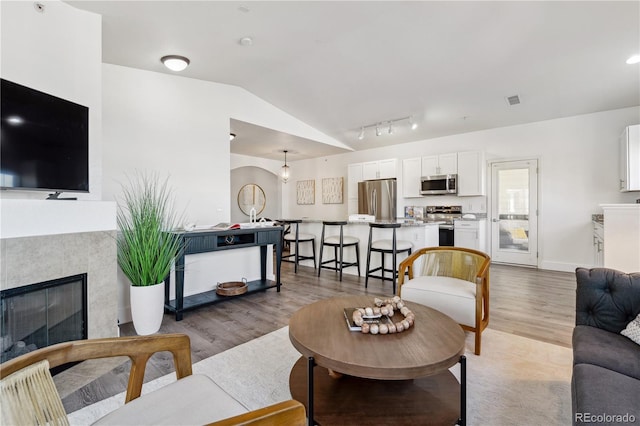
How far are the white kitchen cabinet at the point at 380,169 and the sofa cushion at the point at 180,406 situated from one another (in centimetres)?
604

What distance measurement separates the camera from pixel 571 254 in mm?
4965

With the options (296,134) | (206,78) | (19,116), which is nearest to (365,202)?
(296,134)

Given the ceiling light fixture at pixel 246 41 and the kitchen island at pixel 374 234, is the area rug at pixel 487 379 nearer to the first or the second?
the kitchen island at pixel 374 234

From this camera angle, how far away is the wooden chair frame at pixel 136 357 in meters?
0.76

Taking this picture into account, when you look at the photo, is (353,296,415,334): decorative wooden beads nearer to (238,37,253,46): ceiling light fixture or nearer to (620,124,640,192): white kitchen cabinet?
(238,37,253,46): ceiling light fixture

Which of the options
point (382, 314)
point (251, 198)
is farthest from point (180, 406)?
point (251, 198)

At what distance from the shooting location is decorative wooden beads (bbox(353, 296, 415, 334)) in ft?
5.13

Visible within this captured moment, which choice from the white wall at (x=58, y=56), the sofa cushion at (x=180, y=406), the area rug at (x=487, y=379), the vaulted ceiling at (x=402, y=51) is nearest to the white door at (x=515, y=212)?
the vaulted ceiling at (x=402, y=51)

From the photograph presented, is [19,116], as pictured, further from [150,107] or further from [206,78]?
[206,78]

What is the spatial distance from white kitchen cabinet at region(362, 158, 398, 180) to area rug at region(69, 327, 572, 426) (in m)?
4.51

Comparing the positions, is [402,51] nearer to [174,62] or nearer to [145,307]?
[174,62]

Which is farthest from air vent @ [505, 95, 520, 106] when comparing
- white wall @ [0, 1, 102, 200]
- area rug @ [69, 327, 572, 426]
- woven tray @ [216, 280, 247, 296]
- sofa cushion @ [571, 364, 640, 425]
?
white wall @ [0, 1, 102, 200]

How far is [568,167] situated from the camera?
497cm

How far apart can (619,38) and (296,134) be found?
14.2 ft
